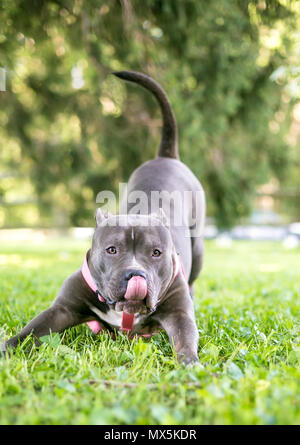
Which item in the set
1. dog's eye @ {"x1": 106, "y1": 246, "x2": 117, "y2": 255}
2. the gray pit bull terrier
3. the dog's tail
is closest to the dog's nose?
the gray pit bull terrier

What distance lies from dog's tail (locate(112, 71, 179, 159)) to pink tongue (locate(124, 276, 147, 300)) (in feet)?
6.96

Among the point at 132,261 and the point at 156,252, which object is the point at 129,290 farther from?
the point at 156,252

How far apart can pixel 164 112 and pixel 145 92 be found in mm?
3731

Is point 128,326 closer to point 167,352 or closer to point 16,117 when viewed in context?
point 167,352

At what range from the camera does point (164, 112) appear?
4.05 meters

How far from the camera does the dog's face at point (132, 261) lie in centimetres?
236

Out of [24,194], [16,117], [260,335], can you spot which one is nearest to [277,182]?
[16,117]

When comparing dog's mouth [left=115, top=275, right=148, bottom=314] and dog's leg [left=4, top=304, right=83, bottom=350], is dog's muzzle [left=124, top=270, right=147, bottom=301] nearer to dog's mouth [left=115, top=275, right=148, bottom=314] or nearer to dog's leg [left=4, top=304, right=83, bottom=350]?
dog's mouth [left=115, top=275, right=148, bottom=314]

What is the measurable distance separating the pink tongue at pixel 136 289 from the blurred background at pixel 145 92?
273cm

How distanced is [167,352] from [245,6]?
14.6 feet

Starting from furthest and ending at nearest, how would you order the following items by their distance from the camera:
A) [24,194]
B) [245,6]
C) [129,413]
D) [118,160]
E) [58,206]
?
[24,194] < [58,206] < [118,160] < [245,6] < [129,413]

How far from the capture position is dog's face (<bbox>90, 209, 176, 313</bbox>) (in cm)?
236

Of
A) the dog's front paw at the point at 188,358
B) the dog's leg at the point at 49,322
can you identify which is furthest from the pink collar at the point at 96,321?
the dog's front paw at the point at 188,358

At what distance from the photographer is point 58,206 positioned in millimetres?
16828
